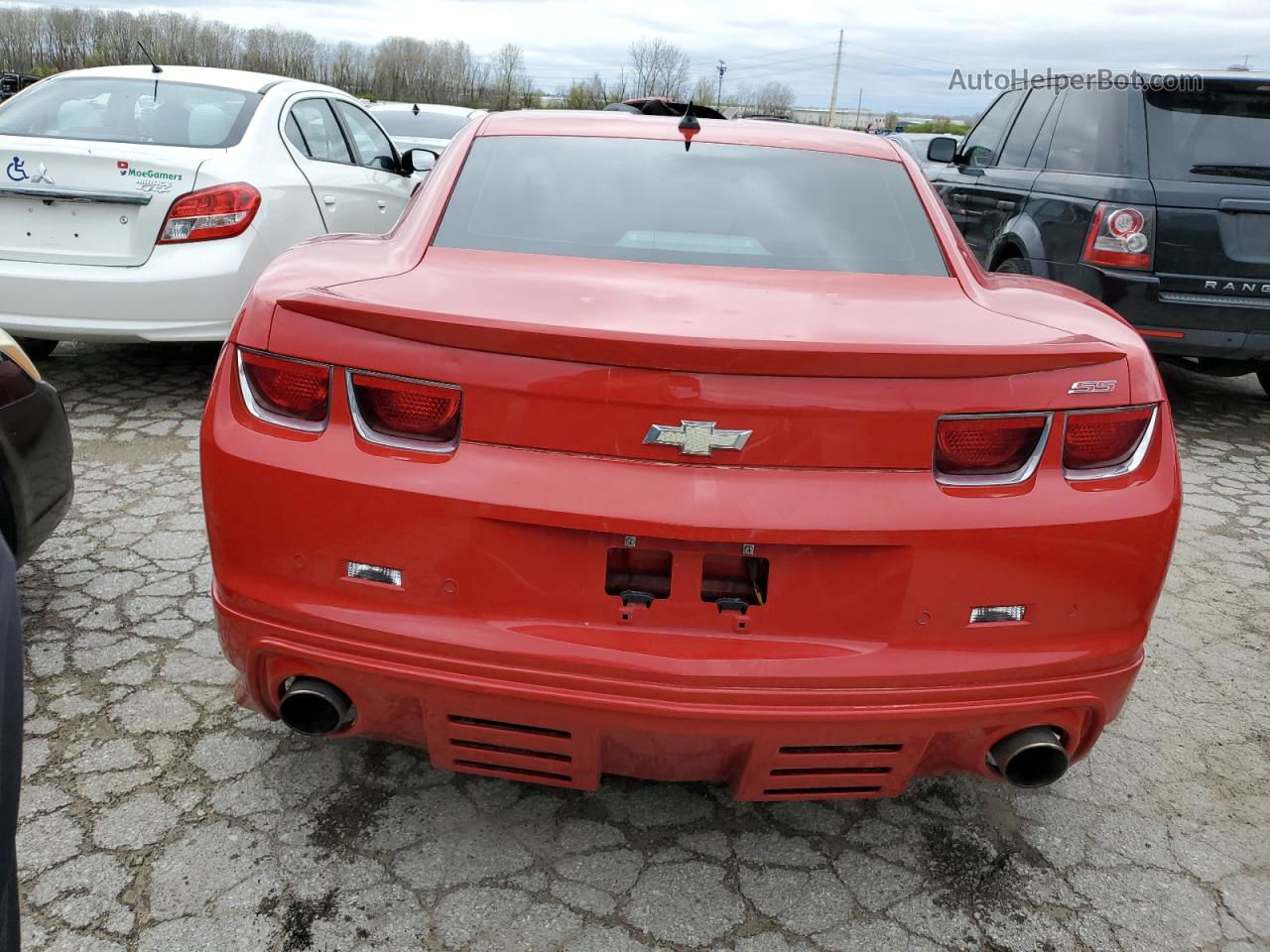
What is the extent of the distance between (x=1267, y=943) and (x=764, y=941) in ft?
3.40

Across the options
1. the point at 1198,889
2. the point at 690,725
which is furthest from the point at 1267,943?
the point at 690,725

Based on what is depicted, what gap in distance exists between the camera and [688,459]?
176cm

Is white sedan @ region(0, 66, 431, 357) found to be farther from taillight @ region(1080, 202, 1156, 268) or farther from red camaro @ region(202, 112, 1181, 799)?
taillight @ region(1080, 202, 1156, 268)

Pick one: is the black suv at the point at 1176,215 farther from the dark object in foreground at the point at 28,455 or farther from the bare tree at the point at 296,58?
the bare tree at the point at 296,58

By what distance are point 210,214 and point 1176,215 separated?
4820 millimetres

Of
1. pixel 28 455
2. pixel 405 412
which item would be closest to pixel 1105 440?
pixel 405 412

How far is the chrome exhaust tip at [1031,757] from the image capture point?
1.93 m

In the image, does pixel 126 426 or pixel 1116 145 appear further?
pixel 1116 145

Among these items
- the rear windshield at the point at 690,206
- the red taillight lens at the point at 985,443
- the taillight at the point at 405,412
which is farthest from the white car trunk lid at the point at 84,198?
the red taillight lens at the point at 985,443

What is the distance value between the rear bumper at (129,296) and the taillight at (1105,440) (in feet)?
13.3

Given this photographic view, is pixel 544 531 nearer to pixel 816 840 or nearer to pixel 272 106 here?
pixel 816 840

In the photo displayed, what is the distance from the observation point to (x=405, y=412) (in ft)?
6.01

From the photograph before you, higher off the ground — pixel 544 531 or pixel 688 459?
pixel 688 459

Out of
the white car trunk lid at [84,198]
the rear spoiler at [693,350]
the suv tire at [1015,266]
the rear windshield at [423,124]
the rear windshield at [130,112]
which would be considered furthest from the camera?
the rear windshield at [423,124]
